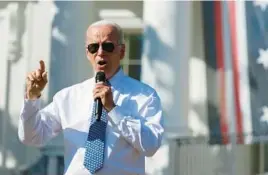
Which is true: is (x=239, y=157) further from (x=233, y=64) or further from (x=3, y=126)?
(x=3, y=126)

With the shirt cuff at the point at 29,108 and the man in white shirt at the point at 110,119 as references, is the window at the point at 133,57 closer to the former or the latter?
the man in white shirt at the point at 110,119

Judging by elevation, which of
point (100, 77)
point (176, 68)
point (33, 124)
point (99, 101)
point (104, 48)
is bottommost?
point (176, 68)

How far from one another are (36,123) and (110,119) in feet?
1.25

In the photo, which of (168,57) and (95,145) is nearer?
(95,145)

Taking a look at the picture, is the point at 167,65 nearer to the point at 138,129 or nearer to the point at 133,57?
the point at 133,57

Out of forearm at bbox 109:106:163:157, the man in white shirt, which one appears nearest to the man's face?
the man in white shirt

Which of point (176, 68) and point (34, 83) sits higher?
point (34, 83)

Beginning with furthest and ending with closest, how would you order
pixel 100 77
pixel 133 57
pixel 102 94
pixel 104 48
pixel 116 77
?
pixel 133 57
pixel 116 77
pixel 104 48
pixel 100 77
pixel 102 94

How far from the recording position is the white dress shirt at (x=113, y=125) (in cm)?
282

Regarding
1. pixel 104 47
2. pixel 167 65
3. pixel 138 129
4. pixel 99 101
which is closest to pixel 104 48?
pixel 104 47

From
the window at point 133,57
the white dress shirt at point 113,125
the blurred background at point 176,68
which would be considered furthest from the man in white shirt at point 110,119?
the window at point 133,57

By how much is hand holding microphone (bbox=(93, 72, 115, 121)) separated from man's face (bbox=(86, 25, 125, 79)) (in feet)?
0.29

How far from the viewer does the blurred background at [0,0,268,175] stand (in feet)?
25.1

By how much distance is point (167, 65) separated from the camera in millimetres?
7754
